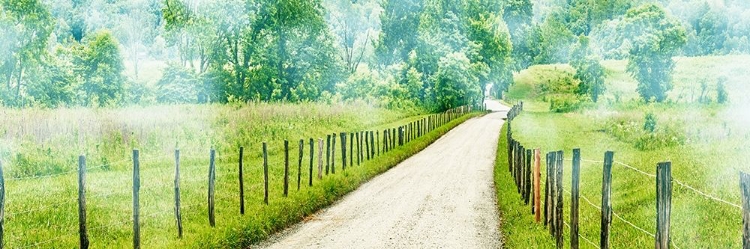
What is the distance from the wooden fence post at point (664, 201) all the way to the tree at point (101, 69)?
220 ft

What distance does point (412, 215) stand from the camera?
17.2 meters

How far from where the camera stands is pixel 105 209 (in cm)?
1531

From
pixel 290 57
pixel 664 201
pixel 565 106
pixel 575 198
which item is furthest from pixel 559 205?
pixel 565 106

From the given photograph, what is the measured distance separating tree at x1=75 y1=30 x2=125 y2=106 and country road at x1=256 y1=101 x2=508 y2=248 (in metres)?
49.8

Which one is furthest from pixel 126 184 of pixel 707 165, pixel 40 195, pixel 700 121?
pixel 700 121

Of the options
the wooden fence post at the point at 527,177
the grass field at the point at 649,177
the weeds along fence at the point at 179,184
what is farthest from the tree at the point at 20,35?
the wooden fence post at the point at 527,177

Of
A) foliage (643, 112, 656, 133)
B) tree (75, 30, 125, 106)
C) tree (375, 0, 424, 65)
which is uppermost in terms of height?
tree (375, 0, 424, 65)

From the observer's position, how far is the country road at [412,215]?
14.0 metres

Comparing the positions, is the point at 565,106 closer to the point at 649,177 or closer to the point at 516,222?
the point at 649,177

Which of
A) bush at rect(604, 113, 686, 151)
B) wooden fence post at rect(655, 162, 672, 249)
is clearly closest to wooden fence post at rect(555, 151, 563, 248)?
wooden fence post at rect(655, 162, 672, 249)

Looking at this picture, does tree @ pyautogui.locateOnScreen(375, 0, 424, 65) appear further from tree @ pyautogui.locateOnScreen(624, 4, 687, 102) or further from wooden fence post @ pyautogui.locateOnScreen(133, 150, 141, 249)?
wooden fence post @ pyautogui.locateOnScreen(133, 150, 141, 249)

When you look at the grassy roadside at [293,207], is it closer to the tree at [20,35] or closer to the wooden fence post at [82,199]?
the wooden fence post at [82,199]

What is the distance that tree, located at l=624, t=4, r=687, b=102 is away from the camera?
276 ft

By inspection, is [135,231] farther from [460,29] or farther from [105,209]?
[460,29]
